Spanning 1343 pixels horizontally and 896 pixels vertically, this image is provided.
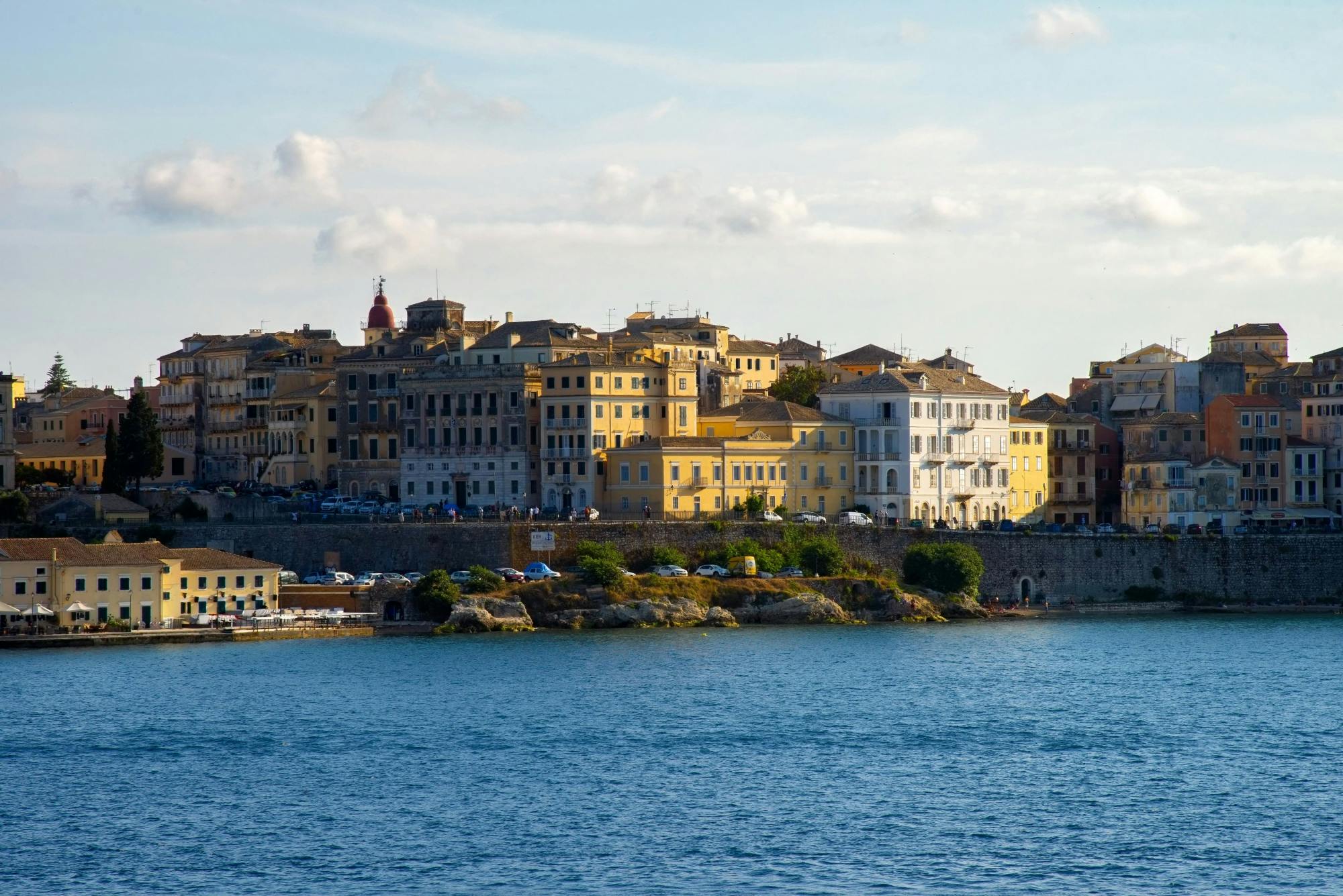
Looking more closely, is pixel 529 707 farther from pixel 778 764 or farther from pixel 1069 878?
pixel 1069 878

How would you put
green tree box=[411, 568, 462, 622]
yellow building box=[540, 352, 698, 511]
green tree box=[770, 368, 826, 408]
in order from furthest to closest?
green tree box=[770, 368, 826, 408] → yellow building box=[540, 352, 698, 511] → green tree box=[411, 568, 462, 622]

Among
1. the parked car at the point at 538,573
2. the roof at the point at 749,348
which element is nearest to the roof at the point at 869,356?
the roof at the point at 749,348

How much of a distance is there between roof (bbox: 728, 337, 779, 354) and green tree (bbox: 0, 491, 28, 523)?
42637 mm

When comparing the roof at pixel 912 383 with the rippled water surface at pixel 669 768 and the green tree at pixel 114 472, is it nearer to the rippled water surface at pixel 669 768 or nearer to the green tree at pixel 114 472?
the rippled water surface at pixel 669 768

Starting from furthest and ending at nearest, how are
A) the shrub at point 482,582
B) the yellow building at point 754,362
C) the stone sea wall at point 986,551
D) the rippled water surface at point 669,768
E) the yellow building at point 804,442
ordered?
the yellow building at point 754,362 < the yellow building at point 804,442 < the stone sea wall at point 986,551 < the shrub at point 482,582 < the rippled water surface at point 669,768

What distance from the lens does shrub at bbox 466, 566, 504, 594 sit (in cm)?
8619

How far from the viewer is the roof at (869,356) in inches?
4909

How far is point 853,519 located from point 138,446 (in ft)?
107

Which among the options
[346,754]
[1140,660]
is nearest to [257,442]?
[1140,660]

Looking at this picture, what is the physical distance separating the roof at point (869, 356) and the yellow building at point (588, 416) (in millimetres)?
27436

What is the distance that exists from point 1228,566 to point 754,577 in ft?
75.4

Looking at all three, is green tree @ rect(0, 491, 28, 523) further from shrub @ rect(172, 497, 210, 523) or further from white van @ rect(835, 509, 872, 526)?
white van @ rect(835, 509, 872, 526)

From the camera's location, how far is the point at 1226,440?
10775cm

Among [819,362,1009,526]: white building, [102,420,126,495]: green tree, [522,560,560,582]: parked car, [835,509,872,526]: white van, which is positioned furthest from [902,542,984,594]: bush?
[102,420,126,495]: green tree
